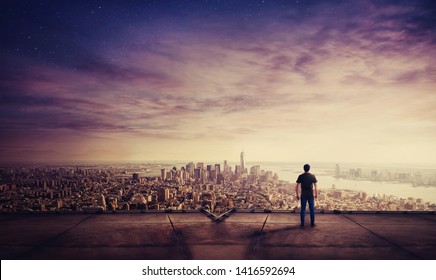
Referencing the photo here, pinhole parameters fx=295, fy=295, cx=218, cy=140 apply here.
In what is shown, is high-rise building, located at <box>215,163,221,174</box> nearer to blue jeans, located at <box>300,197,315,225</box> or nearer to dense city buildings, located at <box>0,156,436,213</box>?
dense city buildings, located at <box>0,156,436,213</box>

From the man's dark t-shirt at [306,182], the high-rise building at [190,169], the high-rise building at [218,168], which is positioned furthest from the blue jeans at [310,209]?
the high-rise building at [218,168]

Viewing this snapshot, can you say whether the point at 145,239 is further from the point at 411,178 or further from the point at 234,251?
the point at 411,178

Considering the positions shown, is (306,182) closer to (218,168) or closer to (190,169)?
(218,168)

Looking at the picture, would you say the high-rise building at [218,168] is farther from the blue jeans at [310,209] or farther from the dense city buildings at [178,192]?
the blue jeans at [310,209]

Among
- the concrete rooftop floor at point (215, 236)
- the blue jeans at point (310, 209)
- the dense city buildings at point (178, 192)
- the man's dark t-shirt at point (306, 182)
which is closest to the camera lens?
the concrete rooftop floor at point (215, 236)

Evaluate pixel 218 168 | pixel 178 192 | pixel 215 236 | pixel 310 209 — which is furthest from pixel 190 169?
pixel 215 236

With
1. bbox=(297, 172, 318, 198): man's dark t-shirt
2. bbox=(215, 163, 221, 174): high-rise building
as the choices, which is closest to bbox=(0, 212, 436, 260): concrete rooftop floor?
bbox=(297, 172, 318, 198): man's dark t-shirt
